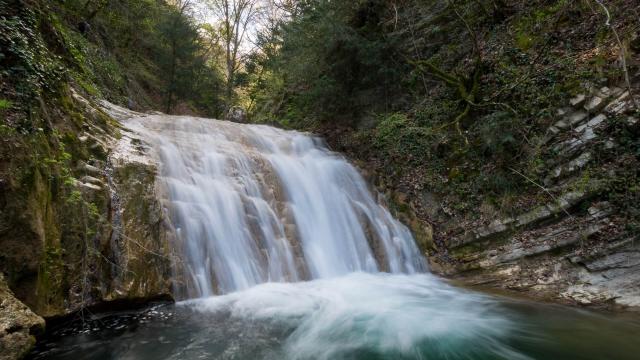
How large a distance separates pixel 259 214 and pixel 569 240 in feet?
16.8

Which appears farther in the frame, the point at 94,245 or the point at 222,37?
the point at 222,37

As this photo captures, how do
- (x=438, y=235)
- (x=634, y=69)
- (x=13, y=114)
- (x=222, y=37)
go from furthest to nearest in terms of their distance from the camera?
(x=222, y=37)
(x=438, y=235)
(x=634, y=69)
(x=13, y=114)

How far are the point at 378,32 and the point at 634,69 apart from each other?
6.59 metres

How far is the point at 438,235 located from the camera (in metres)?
7.73

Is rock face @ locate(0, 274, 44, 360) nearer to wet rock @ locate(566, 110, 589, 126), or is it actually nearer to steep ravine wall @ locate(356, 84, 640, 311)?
steep ravine wall @ locate(356, 84, 640, 311)

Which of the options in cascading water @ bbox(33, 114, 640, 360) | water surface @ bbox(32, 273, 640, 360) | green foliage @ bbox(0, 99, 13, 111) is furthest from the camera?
cascading water @ bbox(33, 114, 640, 360)

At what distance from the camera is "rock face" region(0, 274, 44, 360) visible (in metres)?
2.94

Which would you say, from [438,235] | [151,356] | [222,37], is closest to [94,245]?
[151,356]

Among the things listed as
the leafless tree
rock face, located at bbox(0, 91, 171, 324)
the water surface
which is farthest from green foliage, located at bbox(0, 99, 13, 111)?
the leafless tree

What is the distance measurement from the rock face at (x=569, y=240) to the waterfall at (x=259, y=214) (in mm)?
1375

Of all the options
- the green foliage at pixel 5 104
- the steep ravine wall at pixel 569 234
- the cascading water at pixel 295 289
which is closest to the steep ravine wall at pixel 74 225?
the green foliage at pixel 5 104

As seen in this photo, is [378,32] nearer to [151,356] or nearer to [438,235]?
[438,235]

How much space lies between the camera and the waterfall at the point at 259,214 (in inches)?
236

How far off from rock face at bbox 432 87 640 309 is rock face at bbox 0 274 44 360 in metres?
6.17
